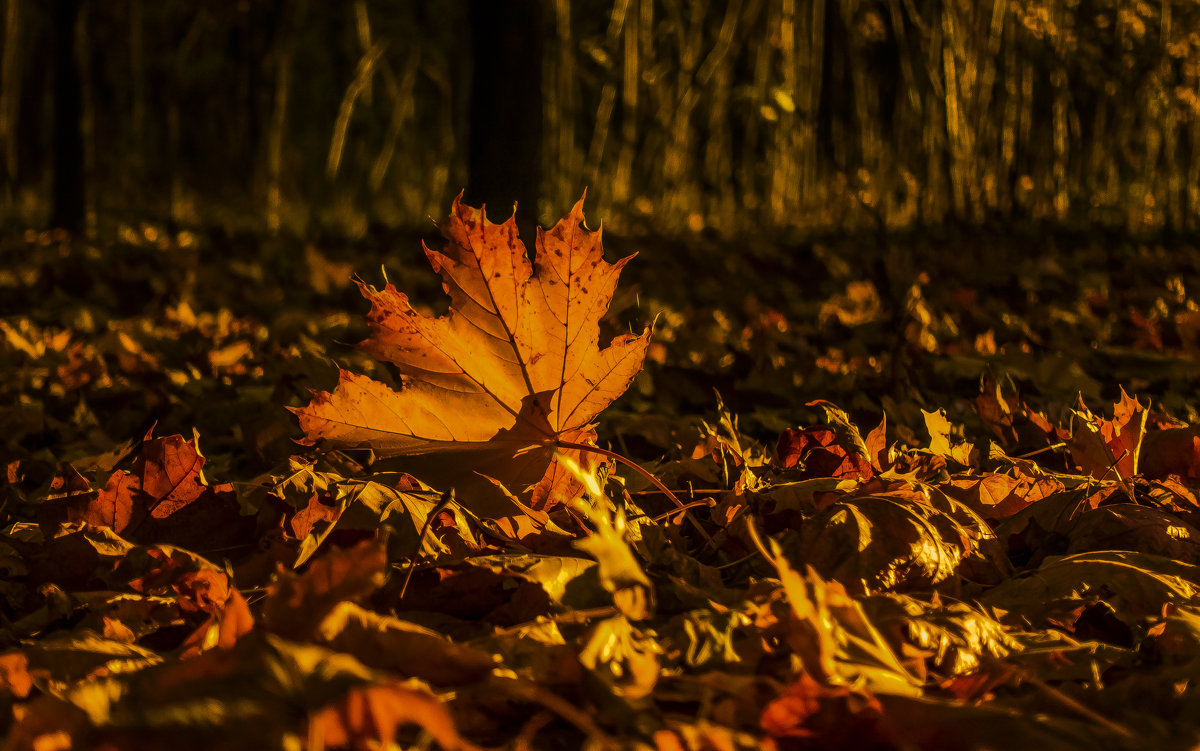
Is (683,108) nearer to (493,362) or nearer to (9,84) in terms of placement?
(9,84)

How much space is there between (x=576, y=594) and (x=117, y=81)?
43.7ft

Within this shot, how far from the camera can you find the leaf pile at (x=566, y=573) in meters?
0.68

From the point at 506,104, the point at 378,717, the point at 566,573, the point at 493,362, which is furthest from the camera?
the point at 506,104

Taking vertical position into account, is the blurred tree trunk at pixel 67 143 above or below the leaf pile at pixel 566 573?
above

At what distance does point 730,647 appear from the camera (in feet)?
2.59

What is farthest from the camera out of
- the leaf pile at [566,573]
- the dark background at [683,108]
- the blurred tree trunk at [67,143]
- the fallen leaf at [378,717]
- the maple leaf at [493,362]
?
the blurred tree trunk at [67,143]

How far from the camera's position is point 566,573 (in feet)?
2.97

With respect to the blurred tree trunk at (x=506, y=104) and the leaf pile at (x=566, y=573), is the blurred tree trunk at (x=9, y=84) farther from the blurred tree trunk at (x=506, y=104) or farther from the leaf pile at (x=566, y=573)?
the leaf pile at (x=566, y=573)

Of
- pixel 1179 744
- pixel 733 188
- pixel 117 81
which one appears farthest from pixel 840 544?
pixel 117 81

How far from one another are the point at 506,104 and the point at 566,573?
3.71 metres

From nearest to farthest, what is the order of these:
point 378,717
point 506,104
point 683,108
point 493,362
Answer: point 378,717
point 493,362
point 506,104
point 683,108

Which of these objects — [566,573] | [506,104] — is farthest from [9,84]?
[566,573]

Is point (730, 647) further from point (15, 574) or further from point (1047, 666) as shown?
point (15, 574)

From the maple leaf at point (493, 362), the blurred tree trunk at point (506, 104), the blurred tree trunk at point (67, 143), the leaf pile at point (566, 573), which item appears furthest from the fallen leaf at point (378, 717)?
the blurred tree trunk at point (67, 143)
